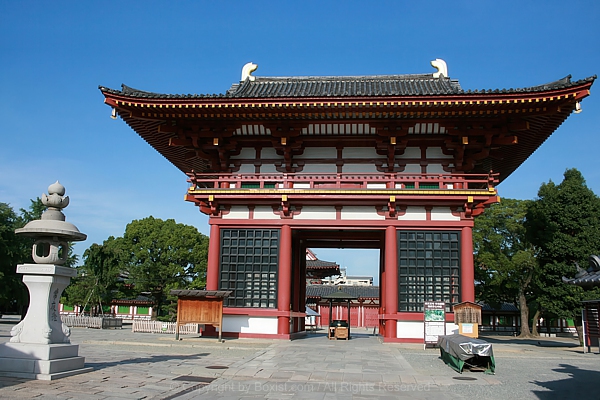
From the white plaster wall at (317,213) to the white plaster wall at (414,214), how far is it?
2780 millimetres

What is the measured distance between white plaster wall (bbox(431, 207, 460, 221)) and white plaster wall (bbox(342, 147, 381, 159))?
3.31m

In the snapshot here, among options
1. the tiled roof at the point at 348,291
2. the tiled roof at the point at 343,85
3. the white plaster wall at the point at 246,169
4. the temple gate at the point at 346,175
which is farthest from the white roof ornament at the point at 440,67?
the tiled roof at the point at 348,291

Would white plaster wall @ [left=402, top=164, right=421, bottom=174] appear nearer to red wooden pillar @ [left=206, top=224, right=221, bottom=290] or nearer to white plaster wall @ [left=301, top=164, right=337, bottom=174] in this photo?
white plaster wall @ [left=301, top=164, right=337, bottom=174]

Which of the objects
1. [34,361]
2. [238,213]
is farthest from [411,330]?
[34,361]

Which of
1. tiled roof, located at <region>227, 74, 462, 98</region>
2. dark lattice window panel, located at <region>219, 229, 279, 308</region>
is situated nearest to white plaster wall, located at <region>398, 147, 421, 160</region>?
tiled roof, located at <region>227, 74, 462, 98</region>

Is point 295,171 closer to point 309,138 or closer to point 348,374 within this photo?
point 309,138

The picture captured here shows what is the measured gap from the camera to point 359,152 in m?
20.5

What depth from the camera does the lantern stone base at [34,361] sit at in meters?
9.20

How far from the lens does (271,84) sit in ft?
79.9

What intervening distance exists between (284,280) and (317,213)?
3068 millimetres

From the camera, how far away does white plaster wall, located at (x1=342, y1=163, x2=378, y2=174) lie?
20297mm

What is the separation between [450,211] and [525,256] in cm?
1903

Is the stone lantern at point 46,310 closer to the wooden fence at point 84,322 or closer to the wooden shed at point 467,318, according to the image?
the wooden shed at point 467,318

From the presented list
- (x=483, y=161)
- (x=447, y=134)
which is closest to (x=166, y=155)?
(x=447, y=134)
